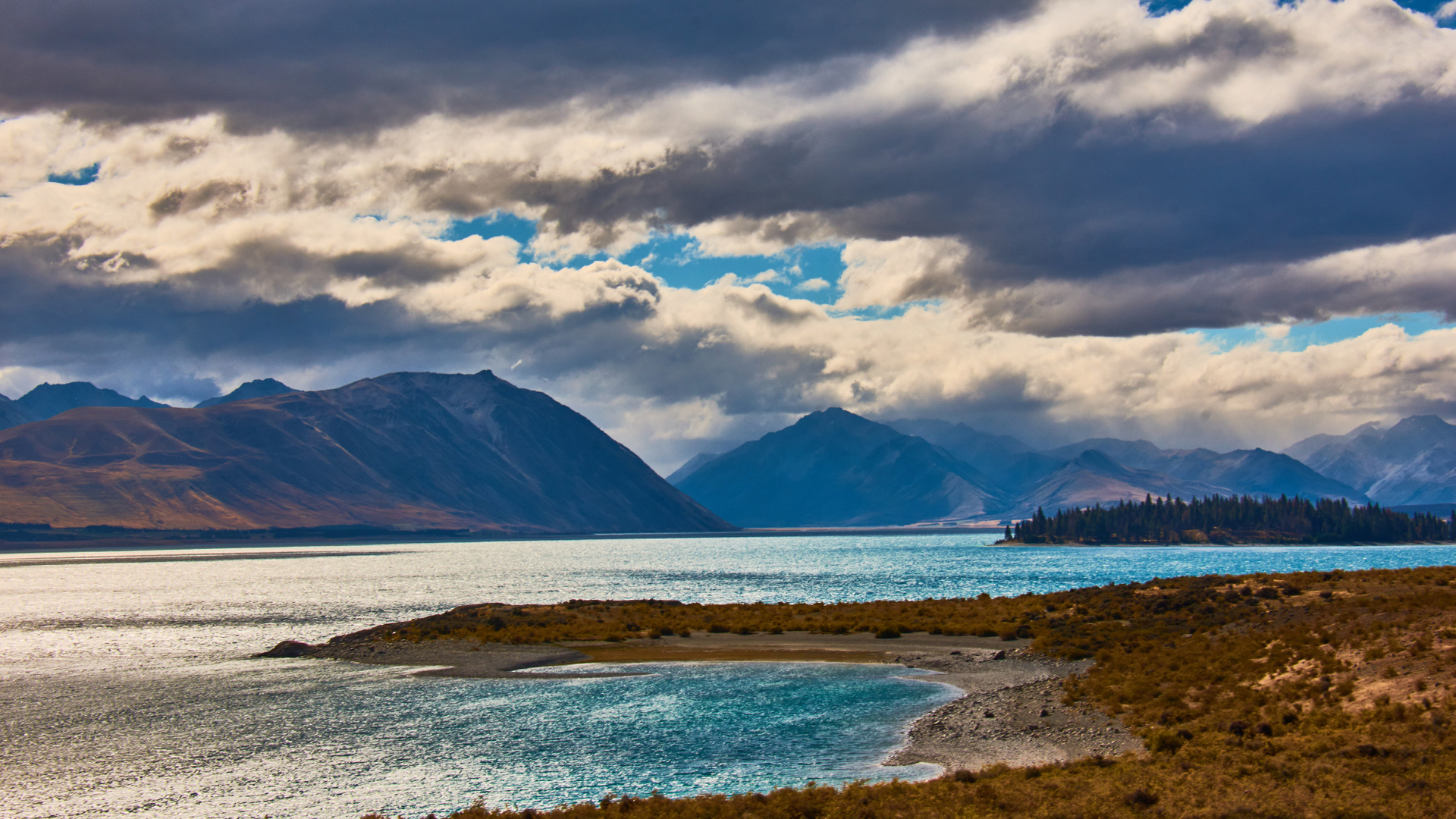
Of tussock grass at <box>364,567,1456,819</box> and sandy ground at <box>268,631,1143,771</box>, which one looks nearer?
tussock grass at <box>364,567,1456,819</box>

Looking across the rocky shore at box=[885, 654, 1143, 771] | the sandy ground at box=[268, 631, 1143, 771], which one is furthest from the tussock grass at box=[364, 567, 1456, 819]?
the sandy ground at box=[268, 631, 1143, 771]

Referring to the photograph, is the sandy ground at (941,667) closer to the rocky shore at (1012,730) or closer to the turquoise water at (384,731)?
the rocky shore at (1012,730)

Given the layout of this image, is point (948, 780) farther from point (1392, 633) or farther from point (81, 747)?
point (81, 747)

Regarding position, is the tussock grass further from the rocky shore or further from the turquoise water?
the turquoise water

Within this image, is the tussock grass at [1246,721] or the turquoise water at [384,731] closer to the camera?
the tussock grass at [1246,721]

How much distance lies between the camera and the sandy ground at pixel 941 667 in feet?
126

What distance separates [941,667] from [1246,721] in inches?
1070

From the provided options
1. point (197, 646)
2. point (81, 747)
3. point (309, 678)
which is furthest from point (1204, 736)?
point (197, 646)

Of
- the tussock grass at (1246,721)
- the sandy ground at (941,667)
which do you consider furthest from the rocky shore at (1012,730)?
the tussock grass at (1246,721)

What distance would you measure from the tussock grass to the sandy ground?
222 centimetres

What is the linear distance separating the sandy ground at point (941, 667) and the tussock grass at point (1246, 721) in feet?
7.30

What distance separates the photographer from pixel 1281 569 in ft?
577

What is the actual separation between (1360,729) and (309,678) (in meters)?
58.4

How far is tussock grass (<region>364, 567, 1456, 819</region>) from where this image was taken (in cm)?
2711
